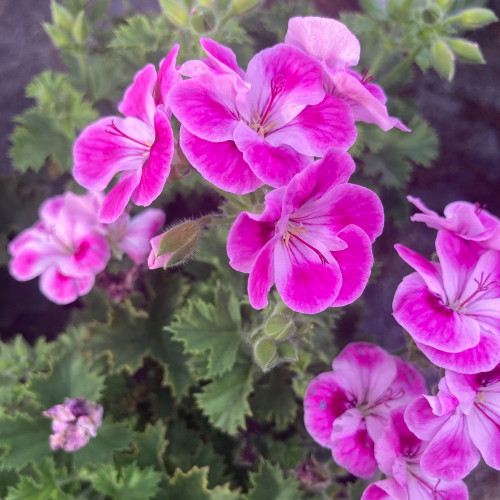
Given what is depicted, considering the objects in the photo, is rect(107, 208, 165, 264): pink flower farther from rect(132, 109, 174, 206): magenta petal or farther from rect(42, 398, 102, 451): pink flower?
rect(132, 109, 174, 206): magenta petal

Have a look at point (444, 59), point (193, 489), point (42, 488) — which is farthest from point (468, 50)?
point (42, 488)

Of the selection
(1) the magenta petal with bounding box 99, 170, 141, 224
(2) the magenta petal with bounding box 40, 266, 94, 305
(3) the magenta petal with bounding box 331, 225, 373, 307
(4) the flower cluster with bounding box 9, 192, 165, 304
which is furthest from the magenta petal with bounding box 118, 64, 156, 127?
(2) the magenta petal with bounding box 40, 266, 94, 305

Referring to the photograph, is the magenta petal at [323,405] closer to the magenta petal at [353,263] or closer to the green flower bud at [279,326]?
the green flower bud at [279,326]

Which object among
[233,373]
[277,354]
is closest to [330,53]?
[277,354]

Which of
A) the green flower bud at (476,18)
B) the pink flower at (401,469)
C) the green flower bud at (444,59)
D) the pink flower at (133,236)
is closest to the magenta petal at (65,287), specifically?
the pink flower at (133,236)

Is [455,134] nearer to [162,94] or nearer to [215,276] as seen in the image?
[215,276]

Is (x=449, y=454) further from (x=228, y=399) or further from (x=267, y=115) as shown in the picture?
(x=267, y=115)
